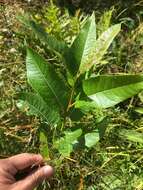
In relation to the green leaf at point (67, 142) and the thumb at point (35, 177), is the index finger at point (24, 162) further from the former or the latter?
the green leaf at point (67, 142)

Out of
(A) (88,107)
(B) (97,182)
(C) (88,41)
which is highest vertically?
(C) (88,41)

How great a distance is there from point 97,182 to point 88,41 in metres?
0.87

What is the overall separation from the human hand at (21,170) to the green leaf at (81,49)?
18.4 inches

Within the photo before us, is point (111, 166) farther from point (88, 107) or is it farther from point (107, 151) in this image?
point (88, 107)

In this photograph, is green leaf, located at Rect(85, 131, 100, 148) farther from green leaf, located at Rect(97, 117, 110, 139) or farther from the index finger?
the index finger

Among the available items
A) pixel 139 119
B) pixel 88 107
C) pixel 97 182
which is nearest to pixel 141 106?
pixel 139 119

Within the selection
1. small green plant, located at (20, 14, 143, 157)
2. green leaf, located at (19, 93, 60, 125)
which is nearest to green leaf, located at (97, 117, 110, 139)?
small green plant, located at (20, 14, 143, 157)

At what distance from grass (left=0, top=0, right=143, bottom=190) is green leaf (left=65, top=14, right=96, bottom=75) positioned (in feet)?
1.67

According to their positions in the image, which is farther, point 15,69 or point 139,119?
point 15,69

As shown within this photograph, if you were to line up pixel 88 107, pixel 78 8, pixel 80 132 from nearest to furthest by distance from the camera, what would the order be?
pixel 88 107, pixel 80 132, pixel 78 8

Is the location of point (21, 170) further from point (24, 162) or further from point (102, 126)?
point (102, 126)

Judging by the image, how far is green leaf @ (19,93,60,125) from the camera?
1553mm

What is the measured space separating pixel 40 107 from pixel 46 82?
116mm

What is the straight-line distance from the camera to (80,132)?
5.25 ft
